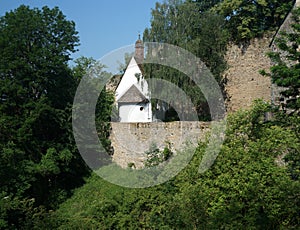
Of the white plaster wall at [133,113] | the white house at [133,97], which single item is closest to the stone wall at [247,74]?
the white house at [133,97]

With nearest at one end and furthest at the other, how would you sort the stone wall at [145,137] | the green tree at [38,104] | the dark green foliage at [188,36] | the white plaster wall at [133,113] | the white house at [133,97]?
the stone wall at [145,137] < the green tree at [38,104] < the dark green foliage at [188,36] < the white house at [133,97] < the white plaster wall at [133,113]

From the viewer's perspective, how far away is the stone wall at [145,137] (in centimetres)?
1276

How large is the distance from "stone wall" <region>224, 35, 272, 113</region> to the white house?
193 inches

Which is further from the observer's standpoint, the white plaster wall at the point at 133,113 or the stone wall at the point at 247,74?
the white plaster wall at the point at 133,113

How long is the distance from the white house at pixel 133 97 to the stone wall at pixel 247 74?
4.89 m

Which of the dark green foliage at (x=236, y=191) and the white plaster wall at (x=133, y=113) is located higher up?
the white plaster wall at (x=133, y=113)

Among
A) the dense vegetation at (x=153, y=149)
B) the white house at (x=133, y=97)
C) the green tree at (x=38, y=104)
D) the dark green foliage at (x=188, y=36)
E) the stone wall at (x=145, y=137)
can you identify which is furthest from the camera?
the white house at (x=133, y=97)

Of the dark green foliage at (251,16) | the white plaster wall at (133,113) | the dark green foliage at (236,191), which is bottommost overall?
the dark green foliage at (236,191)

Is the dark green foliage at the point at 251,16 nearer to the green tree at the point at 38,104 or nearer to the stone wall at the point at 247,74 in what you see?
the stone wall at the point at 247,74

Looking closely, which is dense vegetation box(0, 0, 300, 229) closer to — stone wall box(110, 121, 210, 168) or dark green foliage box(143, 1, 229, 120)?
dark green foliage box(143, 1, 229, 120)

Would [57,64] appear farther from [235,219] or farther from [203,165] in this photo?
[235,219]

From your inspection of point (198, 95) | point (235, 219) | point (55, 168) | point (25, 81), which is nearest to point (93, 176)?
point (55, 168)

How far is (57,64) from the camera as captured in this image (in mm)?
15508

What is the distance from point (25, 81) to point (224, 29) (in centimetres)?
1131
